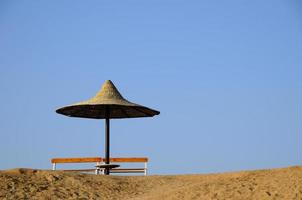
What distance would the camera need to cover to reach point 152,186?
12.5 metres

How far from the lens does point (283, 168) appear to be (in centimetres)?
1220

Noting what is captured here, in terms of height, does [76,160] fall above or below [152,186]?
above

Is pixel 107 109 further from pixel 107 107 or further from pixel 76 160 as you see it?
pixel 76 160

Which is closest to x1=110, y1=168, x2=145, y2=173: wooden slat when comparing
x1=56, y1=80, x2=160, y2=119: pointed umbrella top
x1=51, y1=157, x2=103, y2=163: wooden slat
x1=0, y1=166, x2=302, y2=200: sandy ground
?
x1=51, y1=157, x2=103, y2=163: wooden slat

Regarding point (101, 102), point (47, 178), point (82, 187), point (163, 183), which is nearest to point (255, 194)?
point (163, 183)

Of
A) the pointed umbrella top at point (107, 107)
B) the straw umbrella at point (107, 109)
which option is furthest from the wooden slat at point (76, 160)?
the pointed umbrella top at point (107, 107)

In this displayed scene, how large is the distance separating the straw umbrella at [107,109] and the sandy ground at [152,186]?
135 inches

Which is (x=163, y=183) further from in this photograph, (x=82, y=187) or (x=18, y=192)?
(x=18, y=192)

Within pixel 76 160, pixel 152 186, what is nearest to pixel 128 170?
pixel 76 160

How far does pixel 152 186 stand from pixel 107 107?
490 cm

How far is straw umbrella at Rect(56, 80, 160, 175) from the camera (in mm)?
16266

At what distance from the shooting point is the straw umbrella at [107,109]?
16.3 meters

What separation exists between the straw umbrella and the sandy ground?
11.3 feet

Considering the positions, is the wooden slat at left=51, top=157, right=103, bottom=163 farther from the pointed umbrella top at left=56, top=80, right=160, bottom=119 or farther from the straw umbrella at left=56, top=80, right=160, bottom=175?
the pointed umbrella top at left=56, top=80, right=160, bottom=119
